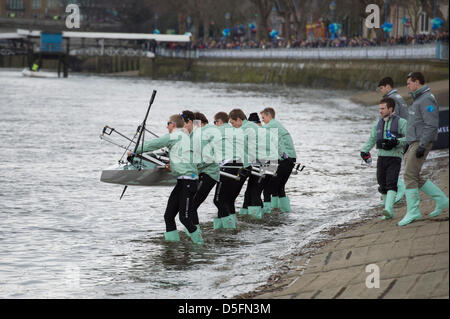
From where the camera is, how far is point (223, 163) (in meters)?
14.2

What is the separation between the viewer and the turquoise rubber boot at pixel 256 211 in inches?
619

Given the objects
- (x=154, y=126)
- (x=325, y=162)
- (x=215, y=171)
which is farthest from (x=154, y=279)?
(x=154, y=126)

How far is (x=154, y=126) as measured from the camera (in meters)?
41.7

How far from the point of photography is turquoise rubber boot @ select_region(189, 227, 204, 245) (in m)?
13.5

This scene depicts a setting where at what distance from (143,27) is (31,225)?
394ft

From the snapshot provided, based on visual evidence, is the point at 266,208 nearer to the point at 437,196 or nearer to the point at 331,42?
the point at 437,196

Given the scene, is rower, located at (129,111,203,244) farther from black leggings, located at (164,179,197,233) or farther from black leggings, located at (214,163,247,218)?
black leggings, located at (214,163,247,218)

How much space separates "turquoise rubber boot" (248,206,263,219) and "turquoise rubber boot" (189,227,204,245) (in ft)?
7.39

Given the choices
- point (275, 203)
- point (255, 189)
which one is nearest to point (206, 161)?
point (255, 189)

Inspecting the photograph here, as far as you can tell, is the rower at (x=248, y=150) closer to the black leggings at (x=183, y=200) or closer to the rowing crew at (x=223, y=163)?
the rowing crew at (x=223, y=163)

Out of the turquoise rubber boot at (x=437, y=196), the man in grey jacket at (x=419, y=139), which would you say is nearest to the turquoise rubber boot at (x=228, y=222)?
the man in grey jacket at (x=419, y=139)

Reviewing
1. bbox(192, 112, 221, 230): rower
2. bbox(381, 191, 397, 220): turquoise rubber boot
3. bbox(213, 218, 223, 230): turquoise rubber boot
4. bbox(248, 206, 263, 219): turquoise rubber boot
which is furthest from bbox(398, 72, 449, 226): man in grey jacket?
bbox(248, 206, 263, 219): turquoise rubber boot

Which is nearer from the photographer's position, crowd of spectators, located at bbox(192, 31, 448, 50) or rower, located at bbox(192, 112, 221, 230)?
rower, located at bbox(192, 112, 221, 230)

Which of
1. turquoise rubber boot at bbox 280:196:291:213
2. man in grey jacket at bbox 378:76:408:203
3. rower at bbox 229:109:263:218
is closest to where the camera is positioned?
man in grey jacket at bbox 378:76:408:203
